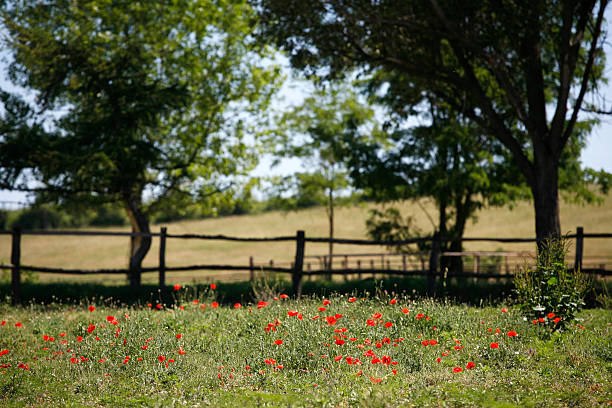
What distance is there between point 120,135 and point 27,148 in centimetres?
236

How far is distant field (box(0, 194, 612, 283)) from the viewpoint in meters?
37.1

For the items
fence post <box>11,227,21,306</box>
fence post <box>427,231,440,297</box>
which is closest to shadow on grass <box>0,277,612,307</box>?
fence post <box>11,227,21,306</box>

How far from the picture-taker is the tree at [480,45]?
1078cm

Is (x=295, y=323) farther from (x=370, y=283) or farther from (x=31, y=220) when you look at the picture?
(x=31, y=220)

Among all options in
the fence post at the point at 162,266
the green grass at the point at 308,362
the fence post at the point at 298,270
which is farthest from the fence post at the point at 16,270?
the fence post at the point at 298,270

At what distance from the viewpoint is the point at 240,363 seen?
525cm

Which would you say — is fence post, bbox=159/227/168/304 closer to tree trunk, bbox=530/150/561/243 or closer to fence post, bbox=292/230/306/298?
fence post, bbox=292/230/306/298

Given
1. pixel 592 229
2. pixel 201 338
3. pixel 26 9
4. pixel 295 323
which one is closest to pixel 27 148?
pixel 26 9

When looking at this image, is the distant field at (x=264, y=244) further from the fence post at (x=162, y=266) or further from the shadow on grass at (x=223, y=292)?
the fence post at (x=162, y=266)

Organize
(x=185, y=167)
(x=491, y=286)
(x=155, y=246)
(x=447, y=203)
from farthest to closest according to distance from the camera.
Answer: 1. (x=155, y=246)
2. (x=447, y=203)
3. (x=185, y=167)
4. (x=491, y=286)

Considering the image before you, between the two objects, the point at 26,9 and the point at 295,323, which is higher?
the point at 26,9

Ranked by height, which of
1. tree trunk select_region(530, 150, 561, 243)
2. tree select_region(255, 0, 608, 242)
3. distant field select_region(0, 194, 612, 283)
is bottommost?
distant field select_region(0, 194, 612, 283)

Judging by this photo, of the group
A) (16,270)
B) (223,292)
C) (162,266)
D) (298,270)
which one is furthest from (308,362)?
(16,270)

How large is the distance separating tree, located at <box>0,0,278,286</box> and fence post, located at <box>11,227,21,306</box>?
2380mm
